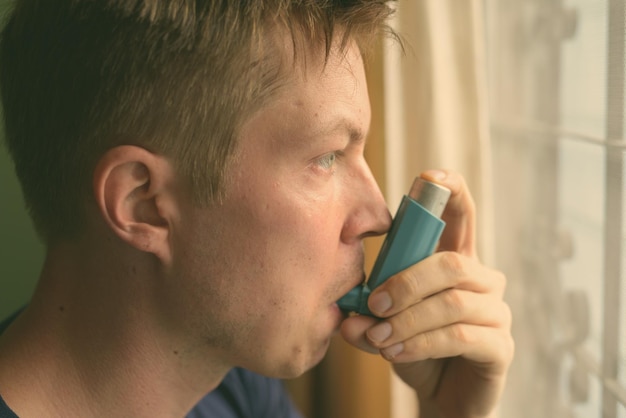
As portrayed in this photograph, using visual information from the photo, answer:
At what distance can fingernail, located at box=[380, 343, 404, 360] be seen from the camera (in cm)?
97

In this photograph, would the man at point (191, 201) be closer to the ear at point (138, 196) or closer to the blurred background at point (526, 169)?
the ear at point (138, 196)

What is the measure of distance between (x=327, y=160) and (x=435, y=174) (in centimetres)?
20

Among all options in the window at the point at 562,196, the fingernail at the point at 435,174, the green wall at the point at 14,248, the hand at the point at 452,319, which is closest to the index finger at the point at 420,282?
the hand at the point at 452,319

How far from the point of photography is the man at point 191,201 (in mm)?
833

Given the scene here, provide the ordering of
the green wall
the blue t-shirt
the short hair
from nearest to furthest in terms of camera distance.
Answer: the short hair
the blue t-shirt
the green wall

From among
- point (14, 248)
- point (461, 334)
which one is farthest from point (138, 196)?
point (14, 248)

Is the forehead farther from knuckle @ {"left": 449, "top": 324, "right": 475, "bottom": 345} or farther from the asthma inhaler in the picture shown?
knuckle @ {"left": 449, "top": 324, "right": 475, "bottom": 345}

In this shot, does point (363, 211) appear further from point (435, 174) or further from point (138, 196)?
point (138, 196)

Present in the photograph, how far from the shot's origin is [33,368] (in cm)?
90

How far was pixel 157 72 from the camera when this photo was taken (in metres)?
0.82

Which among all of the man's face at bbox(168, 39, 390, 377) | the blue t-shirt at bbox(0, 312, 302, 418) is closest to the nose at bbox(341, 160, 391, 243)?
the man's face at bbox(168, 39, 390, 377)

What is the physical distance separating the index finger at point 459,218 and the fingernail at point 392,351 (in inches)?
10.8

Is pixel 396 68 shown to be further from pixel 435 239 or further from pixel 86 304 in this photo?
pixel 86 304

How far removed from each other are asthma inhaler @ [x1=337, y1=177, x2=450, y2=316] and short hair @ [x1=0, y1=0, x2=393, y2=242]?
0.24 meters
